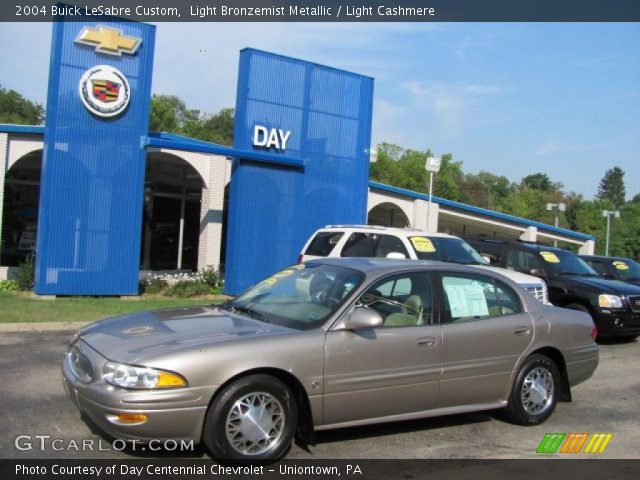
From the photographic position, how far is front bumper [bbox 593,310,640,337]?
1113cm

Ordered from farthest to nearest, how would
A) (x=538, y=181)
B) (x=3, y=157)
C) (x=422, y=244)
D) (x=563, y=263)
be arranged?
(x=538, y=181), (x=3, y=157), (x=563, y=263), (x=422, y=244)

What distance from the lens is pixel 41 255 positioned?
13.5 metres

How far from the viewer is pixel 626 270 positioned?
16.1 meters

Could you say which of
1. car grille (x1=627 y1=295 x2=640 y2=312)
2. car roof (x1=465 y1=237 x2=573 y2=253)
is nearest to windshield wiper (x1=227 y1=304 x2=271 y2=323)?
car grille (x1=627 y1=295 x2=640 y2=312)

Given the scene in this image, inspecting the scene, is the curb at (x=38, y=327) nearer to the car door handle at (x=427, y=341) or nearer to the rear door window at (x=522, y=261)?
the car door handle at (x=427, y=341)

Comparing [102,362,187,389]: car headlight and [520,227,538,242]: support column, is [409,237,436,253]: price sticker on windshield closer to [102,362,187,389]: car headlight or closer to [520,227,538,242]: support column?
[102,362,187,389]: car headlight

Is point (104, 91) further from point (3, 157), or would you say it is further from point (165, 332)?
point (165, 332)

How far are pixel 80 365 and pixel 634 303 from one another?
9873mm

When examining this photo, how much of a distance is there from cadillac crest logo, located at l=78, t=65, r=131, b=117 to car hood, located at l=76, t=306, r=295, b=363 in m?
9.60

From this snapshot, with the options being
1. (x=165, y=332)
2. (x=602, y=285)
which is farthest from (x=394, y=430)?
(x=602, y=285)

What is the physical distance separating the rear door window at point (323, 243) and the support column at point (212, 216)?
19.5ft

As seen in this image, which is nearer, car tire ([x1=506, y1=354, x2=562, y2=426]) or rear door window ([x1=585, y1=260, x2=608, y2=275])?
car tire ([x1=506, y1=354, x2=562, y2=426])

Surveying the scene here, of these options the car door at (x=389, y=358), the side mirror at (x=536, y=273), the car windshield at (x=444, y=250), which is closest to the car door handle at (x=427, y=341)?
the car door at (x=389, y=358)

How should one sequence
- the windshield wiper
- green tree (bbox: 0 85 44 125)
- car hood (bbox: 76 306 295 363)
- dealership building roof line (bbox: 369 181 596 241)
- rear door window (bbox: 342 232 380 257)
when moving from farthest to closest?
green tree (bbox: 0 85 44 125) < dealership building roof line (bbox: 369 181 596 241) < rear door window (bbox: 342 232 380 257) < the windshield wiper < car hood (bbox: 76 306 295 363)
